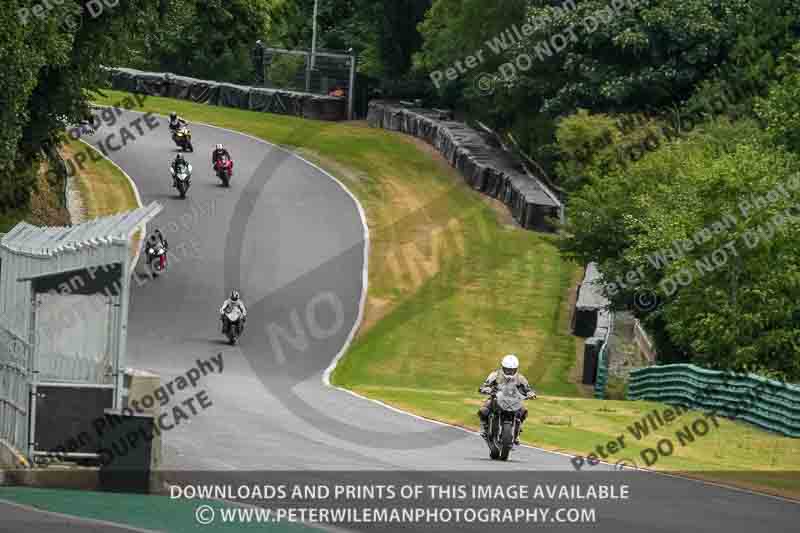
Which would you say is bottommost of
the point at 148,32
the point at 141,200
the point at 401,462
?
the point at 401,462

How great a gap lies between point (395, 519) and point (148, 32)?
81.8 ft

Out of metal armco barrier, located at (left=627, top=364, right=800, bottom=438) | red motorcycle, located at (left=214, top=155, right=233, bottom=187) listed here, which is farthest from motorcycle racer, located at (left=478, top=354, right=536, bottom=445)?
red motorcycle, located at (left=214, top=155, right=233, bottom=187)

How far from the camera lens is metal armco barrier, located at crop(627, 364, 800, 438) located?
2723 cm

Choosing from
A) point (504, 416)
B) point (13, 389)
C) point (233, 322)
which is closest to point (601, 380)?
point (233, 322)

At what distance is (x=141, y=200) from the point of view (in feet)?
164

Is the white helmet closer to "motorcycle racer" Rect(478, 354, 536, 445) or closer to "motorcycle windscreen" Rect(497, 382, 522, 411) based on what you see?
"motorcycle racer" Rect(478, 354, 536, 445)

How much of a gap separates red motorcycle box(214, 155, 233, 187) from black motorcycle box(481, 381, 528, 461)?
112ft

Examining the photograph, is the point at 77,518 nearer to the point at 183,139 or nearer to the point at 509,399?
the point at 509,399

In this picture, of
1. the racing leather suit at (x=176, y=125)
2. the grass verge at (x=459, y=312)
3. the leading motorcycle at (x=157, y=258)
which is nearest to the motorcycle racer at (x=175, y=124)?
the racing leather suit at (x=176, y=125)

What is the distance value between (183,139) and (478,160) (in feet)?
→ 36.1

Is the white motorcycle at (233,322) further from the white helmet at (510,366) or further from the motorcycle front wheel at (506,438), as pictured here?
the motorcycle front wheel at (506,438)

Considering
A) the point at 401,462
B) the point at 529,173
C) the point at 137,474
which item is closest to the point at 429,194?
the point at 529,173

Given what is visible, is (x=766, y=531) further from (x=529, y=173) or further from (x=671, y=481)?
(x=529, y=173)

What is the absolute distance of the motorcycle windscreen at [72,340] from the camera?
15.4 meters
